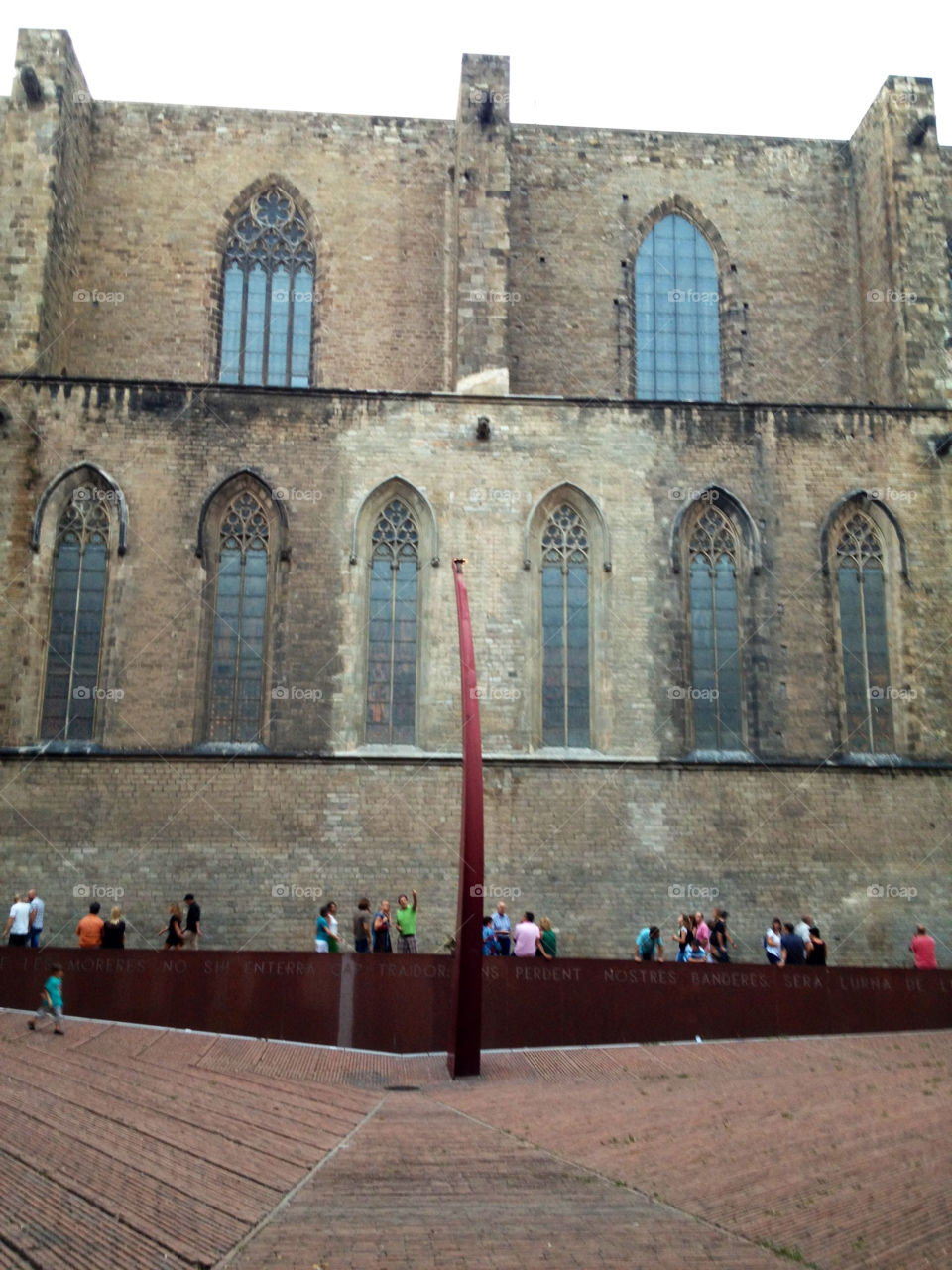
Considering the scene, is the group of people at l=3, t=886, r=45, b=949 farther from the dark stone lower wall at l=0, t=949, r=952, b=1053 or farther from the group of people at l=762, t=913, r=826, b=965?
the group of people at l=762, t=913, r=826, b=965

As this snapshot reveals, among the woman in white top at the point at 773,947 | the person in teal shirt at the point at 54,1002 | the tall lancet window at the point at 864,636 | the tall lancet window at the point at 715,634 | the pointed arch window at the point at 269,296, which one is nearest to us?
the person in teal shirt at the point at 54,1002

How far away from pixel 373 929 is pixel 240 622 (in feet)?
19.9

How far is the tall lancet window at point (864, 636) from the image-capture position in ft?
71.8

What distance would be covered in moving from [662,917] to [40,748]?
1022 cm

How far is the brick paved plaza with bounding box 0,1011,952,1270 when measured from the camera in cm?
707

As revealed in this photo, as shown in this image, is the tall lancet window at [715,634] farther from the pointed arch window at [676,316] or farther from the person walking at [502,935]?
the pointed arch window at [676,316]

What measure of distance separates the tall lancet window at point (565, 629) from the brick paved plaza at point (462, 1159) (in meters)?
8.68

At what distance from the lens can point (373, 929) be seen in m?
18.1

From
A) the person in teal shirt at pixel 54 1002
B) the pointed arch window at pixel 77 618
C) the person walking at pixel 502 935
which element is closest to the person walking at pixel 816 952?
the person walking at pixel 502 935

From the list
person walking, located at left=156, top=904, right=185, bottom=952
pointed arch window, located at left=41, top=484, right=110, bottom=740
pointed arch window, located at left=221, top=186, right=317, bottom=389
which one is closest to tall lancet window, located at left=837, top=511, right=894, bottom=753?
person walking, located at left=156, top=904, right=185, bottom=952

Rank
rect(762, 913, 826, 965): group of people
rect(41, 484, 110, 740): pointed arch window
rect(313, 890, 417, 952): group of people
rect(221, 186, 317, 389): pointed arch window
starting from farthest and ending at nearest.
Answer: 1. rect(221, 186, 317, 389): pointed arch window
2. rect(41, 484, 110, 740): pointed arch window
3. rect(313, 890, 417, 952): group of people
4. rect(762, 913, 826, 965): group of people

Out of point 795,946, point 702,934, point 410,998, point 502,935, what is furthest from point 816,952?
point 410,998

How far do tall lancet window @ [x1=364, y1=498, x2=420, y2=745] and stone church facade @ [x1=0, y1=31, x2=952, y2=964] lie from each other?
0.05 meters

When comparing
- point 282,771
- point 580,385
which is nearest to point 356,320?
point 580,385
